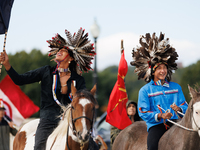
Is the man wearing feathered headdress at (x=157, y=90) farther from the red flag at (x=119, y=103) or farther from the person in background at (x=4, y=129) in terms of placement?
the person in background at (x=4, y=129)

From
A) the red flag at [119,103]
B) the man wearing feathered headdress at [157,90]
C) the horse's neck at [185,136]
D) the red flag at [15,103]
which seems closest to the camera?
the horse's neck at [185,136]

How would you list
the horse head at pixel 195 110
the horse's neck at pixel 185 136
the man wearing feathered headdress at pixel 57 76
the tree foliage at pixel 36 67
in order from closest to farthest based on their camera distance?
the horse head at pixel 195 110
the horse's neck at pixel 185 136
the man wearing feathered headdress at pixel 57 76
the tree foliage at pixel 36 67

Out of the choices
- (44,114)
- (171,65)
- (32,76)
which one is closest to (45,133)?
(44,114)

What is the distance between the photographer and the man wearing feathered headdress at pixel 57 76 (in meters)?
5.27

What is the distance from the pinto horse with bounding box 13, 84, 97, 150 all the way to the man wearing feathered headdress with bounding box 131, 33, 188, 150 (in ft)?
3.91

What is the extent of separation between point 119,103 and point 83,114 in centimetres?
341

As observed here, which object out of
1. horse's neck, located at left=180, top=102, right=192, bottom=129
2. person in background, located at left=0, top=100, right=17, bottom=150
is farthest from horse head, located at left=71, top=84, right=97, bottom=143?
person in background, located at left=0, top=100, right=17, bottom=150

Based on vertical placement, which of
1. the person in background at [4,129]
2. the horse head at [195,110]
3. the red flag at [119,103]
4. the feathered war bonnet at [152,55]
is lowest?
the person in background at [4,129]

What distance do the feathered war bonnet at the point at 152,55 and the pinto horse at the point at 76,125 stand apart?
1536mm

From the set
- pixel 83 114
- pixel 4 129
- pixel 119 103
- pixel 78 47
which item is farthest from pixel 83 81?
pixel 4 129

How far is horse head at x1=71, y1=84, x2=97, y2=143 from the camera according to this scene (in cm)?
427

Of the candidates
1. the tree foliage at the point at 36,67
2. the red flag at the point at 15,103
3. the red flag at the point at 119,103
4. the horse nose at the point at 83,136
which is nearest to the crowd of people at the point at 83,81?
Result: the horse nose at the point at 83,136

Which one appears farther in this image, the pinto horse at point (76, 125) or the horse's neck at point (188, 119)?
the horse's neck at point (188, 119)

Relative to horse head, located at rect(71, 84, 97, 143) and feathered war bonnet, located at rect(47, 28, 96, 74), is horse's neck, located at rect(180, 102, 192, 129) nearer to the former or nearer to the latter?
horse head, located at rect(71, 84, 97, 143)
